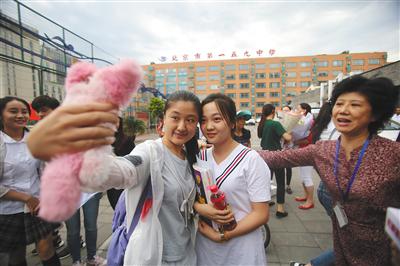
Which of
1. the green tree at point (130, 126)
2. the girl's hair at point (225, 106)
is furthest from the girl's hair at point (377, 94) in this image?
the green tree at point (130, 126)

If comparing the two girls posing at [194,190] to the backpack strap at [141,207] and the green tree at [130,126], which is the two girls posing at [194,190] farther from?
the green tree at [130,126]

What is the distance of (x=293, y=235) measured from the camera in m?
3.11

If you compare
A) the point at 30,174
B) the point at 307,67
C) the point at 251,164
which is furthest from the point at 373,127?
the point at 307,67

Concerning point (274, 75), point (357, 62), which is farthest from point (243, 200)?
point (357, 62)

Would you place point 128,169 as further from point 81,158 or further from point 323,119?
point 323,119

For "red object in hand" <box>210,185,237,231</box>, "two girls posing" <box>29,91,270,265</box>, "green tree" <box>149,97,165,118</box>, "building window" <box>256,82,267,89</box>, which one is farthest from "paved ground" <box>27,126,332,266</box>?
"building window" <box>256,82,267,89</box>

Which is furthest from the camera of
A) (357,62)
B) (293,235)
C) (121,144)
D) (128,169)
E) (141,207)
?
(357,62)

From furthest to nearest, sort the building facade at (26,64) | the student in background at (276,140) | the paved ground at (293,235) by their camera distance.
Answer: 1. the building facade at (26,64)
2. the student in background at (276,140)
3. the paved ground at (293,235)

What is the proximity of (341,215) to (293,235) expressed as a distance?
2.16 m

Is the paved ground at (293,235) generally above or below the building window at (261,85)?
below

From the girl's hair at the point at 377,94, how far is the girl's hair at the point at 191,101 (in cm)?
100

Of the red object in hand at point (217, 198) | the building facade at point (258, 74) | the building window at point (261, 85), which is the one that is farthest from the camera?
the building window at point (261, 85)

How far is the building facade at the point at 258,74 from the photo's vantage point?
54.0m

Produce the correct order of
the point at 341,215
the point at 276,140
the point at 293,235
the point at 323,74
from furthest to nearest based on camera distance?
the point at 323,74
the point at 276,140
the point at 293,235
the point at 341,215
